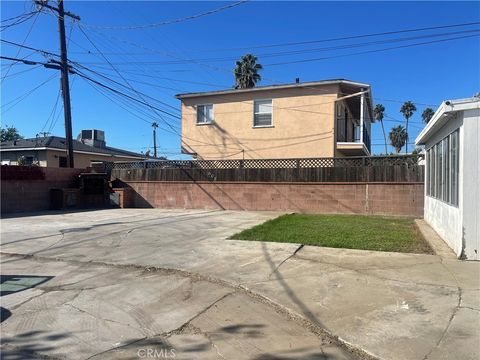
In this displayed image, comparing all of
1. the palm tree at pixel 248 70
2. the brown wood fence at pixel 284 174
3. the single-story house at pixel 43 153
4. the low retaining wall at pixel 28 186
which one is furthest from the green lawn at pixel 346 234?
the palm tree at pixel 248 70

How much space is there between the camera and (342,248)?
8773mm

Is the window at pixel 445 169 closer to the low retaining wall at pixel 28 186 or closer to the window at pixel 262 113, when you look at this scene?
the window at pixel 262 113

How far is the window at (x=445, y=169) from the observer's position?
838cm

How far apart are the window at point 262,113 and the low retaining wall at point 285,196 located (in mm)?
4322

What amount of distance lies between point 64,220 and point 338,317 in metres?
12.8

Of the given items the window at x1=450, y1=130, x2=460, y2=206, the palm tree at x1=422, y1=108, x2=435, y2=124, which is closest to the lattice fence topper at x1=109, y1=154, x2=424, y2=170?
the window at x1=450, y1=130, x2=460, y2=206

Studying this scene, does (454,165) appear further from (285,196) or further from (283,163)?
(283,163)

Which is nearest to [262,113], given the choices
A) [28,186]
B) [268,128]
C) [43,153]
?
[268,128]

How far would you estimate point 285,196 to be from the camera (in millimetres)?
17359

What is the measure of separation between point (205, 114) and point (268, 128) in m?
3.70

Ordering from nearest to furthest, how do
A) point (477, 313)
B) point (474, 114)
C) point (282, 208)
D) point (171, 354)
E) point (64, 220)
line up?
1. point (171, 354)
2. point (477, 313)
3. point (474, 114)
4. point (64, 220)
5. point (282, 208)

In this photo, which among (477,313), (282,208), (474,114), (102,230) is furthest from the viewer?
(282,208)

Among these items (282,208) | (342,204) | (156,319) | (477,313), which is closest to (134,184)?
(282,208)

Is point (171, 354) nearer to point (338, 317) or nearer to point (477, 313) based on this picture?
point (338, 317)
